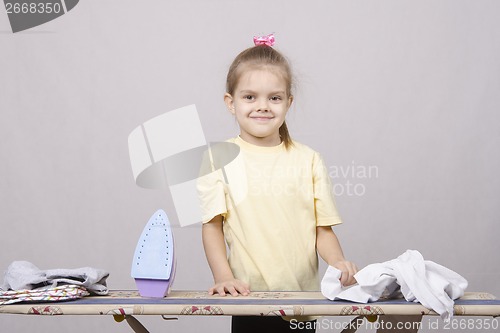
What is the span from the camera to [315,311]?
1.38 meters

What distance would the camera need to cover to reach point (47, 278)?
1523 millimetres

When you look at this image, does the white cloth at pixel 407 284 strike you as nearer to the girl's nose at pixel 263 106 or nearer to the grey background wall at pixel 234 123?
the girl's nose at pixel 263 106

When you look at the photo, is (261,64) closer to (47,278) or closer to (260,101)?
(260,101)

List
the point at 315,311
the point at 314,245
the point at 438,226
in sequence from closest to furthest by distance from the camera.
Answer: the point at 315,311
the point at 314,245
the point at 438,226

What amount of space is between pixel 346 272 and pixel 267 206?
248 millimetres

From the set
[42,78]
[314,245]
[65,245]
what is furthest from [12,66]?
[314,245]

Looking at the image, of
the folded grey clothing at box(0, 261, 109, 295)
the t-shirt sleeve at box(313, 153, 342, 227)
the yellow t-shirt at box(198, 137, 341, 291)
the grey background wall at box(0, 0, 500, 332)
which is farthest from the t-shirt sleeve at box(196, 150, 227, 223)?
the grey background wall at box(0, 0, 500, 332)

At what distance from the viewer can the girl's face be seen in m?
1.78

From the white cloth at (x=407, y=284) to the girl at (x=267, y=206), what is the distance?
265 millimetres

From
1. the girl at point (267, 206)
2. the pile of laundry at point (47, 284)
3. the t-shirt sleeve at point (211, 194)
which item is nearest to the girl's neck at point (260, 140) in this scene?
the girl at point (267, 206)

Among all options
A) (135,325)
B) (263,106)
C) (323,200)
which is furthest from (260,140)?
(135,325)

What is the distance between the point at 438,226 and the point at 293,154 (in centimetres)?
135

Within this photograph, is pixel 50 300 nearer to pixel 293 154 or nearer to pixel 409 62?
pixel 293 154

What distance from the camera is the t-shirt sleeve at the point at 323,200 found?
5.89 ft
